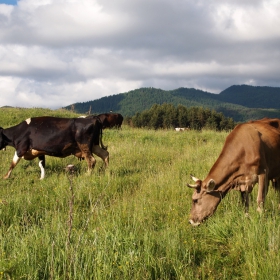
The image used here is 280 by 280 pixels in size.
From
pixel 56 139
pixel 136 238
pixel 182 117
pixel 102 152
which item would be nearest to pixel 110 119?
pixel 102 152

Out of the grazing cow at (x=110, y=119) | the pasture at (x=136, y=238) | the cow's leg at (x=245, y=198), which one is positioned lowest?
the pasture at (x=136, y=238)

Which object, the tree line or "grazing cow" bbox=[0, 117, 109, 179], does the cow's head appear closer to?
"grazing cow" bbox=[0, 117, 109, 179]

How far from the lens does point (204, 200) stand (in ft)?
19.3

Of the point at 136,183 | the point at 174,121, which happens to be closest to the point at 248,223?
the point at 136,183

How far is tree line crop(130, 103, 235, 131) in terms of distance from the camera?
3039 inches

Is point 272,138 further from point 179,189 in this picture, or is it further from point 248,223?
point 248,223

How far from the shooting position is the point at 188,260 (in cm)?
402

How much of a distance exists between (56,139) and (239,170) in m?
6.13

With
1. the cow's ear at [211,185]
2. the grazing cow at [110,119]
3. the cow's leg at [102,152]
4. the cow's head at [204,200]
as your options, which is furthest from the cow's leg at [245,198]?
the grazing cow at [110,119]

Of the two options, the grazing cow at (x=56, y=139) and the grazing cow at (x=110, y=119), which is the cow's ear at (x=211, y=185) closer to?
the grazing cow at (x=56, y=139)

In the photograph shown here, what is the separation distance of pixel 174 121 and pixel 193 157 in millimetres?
73338

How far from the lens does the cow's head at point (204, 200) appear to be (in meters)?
5.75

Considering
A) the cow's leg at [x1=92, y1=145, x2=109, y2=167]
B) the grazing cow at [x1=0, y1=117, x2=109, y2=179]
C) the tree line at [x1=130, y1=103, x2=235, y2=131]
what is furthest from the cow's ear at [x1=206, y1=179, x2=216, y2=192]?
the tree line at [x1=130, y1=103, x2=235, y2=131]

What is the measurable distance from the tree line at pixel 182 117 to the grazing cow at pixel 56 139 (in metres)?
61.9
